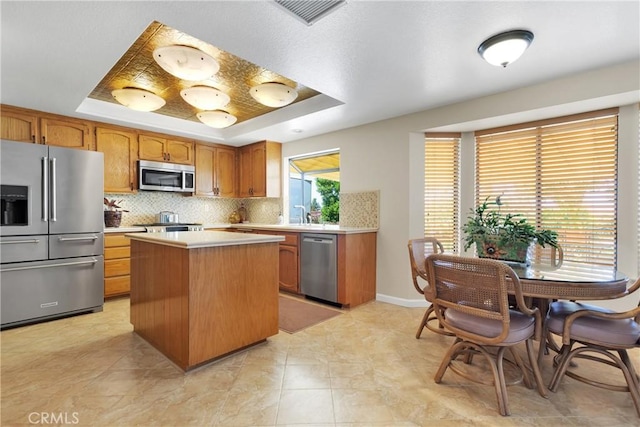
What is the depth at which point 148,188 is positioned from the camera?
13.6 feet

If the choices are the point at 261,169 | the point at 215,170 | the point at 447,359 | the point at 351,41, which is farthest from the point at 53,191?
the point at 447,359

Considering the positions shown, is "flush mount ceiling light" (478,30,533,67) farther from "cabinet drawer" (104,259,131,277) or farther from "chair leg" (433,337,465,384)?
"cabinet drawer" (104,259,131,277)

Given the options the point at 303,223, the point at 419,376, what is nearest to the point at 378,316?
the point at 419,376

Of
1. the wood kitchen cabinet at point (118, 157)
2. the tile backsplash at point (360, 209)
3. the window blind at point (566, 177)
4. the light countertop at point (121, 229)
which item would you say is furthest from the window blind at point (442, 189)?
the wood kitchen cabinet at point (118, 157)

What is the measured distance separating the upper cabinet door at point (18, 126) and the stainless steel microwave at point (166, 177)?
1070 millimetres

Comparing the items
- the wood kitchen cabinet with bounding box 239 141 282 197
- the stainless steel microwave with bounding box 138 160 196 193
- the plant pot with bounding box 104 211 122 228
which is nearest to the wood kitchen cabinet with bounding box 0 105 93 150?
the stainless steel microwave with bounding box 138 160 196 193

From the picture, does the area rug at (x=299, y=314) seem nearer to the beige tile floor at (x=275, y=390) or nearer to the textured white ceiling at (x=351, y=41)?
the beige tile floor at (x=275, y=390)

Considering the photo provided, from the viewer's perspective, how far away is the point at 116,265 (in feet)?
12.1

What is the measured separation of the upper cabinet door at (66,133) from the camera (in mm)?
3402

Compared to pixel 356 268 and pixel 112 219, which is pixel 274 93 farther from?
pixel 112 219

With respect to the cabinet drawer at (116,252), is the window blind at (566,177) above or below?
above

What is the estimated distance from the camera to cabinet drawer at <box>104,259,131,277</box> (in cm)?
362

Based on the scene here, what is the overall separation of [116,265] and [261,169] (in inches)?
93.8

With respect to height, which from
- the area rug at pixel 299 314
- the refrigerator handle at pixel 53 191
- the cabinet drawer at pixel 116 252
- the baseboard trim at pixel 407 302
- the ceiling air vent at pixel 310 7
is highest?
the ceiling air vent at pixel 310 7
